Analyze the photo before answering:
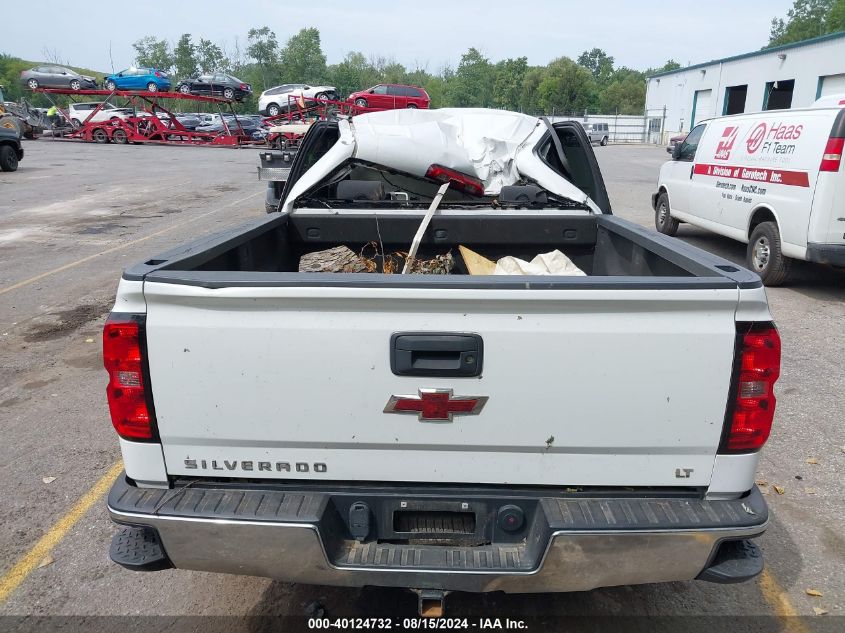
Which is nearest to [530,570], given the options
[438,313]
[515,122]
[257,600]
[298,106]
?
[438,313]

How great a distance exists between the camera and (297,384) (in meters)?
2.09

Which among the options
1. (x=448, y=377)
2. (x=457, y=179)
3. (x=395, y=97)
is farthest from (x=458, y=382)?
(x=395, y=97)

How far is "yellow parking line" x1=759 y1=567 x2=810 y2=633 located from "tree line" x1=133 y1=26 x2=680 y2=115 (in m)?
73.9

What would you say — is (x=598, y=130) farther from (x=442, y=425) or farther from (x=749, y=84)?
(x=442, y=425)

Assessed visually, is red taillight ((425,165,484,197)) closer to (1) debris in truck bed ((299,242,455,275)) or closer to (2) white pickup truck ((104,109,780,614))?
(1) debris in truck bed ((299,242,455,275))

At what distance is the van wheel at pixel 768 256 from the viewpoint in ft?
26.5

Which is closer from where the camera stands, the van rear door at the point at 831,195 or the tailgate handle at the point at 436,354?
the tailgate handle at the point at 436,354

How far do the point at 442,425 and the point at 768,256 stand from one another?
765 cm

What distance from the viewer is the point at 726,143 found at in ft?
30.6

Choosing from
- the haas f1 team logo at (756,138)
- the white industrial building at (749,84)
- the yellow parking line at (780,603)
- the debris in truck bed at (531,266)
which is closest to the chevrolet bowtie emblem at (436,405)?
the debris in truck bed at (531,266)

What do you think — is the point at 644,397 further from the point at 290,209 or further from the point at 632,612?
the point at 290,209

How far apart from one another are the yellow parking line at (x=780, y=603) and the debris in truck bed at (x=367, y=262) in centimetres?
232

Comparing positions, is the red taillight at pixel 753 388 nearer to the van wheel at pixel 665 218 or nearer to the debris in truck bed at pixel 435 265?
the debris in truck bed at pixel 435 265

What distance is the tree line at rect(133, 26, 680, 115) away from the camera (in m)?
76.8
